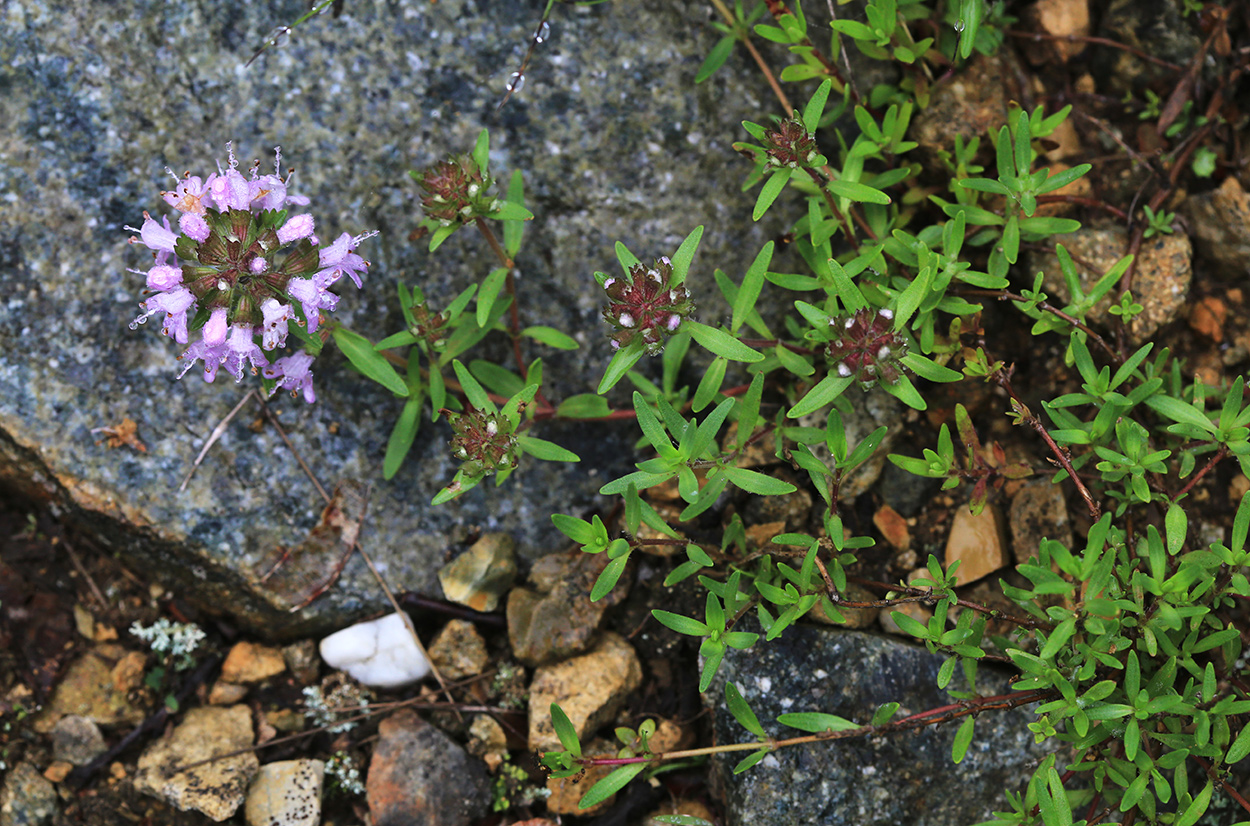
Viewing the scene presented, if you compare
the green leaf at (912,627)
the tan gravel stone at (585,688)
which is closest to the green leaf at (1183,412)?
the green leaf at (912,627)

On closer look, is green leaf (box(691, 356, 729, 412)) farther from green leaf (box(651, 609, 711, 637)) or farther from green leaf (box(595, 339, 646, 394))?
green leaf (box(651, 609, 711, 637))

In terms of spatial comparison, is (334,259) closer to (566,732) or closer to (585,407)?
(585,407)

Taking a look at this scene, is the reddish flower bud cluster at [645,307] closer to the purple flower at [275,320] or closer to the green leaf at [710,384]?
the green leaf at [710,384]

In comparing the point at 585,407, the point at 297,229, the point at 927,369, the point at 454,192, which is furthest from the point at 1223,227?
the point at 297,229

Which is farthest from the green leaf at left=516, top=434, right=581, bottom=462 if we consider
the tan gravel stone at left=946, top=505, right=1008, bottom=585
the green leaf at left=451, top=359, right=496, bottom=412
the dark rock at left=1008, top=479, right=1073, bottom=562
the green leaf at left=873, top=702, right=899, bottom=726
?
the dark rock at left=1008, top=479, right=1073, bottom=562

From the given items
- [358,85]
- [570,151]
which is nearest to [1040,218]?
[570,151]
